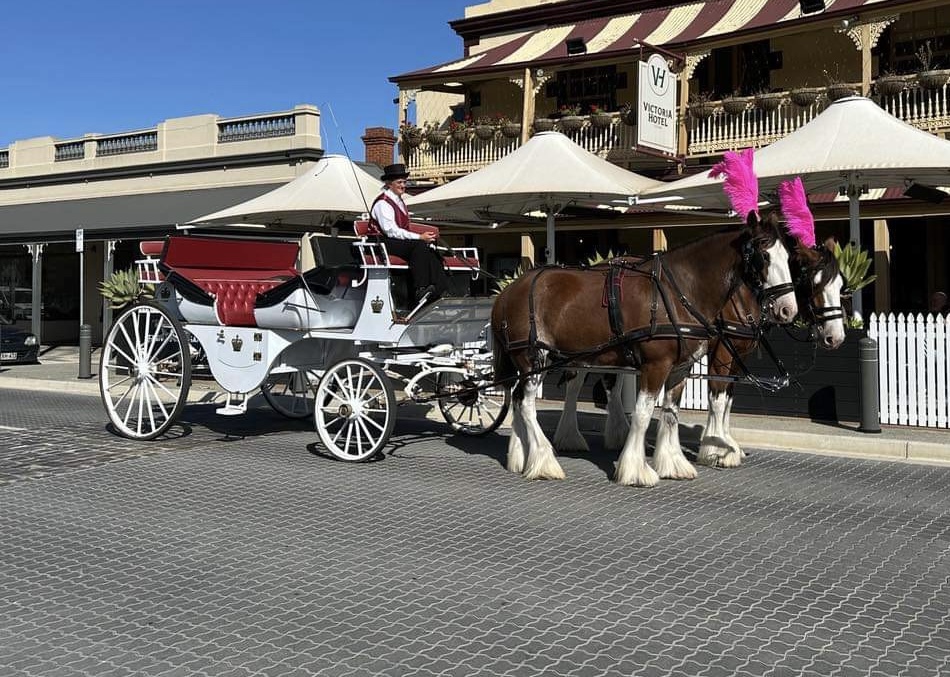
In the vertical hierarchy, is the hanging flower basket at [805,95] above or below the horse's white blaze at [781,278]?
above

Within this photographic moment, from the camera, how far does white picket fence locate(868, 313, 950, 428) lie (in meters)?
10.9

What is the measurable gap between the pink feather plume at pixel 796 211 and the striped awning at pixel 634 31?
12.8 m

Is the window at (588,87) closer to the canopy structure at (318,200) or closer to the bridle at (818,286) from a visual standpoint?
the canopy structure at (318,200)

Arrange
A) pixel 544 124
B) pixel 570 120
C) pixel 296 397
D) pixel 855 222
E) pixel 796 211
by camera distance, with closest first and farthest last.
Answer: pixel 796 211, pixel 296 397, pixel 855 222, pixel 570 120, pixel 544 124

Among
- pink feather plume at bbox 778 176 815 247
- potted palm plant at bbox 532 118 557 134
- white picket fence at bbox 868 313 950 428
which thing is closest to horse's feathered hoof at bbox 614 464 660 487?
pink feather plume at bbox 778 176 815 247

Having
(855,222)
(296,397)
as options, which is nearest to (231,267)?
(296,397)

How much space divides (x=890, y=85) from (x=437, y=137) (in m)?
10.4

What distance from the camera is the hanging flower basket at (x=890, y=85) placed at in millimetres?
18031

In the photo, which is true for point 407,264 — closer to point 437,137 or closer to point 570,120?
point 570,120

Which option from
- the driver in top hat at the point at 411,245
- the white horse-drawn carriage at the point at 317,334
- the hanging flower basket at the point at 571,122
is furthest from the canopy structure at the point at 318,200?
the hanging flower basket at the point at 571,122

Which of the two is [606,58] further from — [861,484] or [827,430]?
[861,484]

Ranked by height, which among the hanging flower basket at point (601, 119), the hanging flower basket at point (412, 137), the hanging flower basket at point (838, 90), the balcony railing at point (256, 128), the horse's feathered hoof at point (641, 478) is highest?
the balcony railing at point (256, 128)

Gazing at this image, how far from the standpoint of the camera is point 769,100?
19.4m

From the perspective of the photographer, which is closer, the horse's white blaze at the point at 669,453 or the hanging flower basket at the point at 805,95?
the horse's white blaze at the point at 669,453
